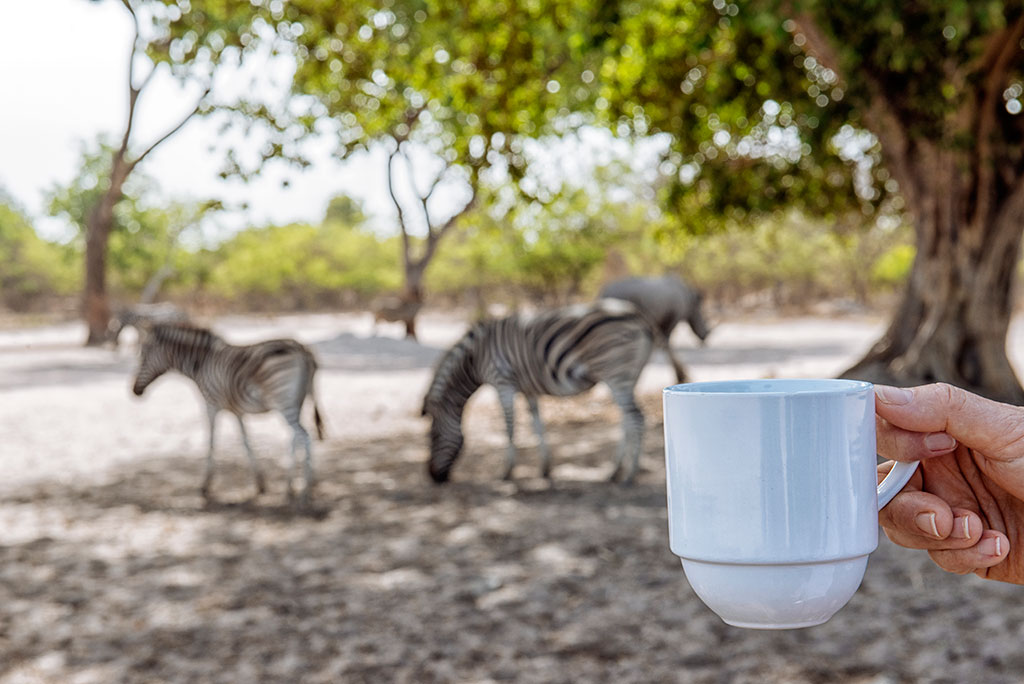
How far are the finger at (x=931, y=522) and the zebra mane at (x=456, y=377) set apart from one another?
5.74m

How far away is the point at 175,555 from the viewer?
5.88 metres

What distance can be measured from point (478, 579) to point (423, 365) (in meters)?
13.7

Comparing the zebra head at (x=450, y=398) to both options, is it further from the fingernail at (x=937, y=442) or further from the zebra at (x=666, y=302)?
the fingernail at (x=937, y=442)

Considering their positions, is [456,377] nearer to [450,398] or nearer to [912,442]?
[450,398]

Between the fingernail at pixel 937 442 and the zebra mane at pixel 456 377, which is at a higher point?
the fingernail at pixel 937 442

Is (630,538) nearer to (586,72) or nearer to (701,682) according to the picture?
(701,682)

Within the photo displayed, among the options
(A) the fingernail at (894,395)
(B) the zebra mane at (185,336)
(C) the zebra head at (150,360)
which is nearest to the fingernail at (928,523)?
(A) the fingernail at (894,395)

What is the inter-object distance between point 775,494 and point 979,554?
0.68 m

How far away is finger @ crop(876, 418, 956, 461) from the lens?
1.42 meters

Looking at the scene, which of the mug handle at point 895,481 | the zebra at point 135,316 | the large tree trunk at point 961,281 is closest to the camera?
the mug handle at point 895,481

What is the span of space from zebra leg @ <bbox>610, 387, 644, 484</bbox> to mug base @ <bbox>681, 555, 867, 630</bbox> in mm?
6112

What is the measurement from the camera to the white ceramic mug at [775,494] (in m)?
1.11

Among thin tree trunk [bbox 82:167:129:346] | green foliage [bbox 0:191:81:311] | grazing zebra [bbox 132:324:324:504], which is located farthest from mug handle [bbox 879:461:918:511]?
green foliage [bbox 0:191:81:311]

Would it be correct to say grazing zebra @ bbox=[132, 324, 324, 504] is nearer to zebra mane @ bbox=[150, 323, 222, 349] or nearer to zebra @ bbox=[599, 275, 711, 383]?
zebra mane @ bbox=[150, 323, 222, 349]
